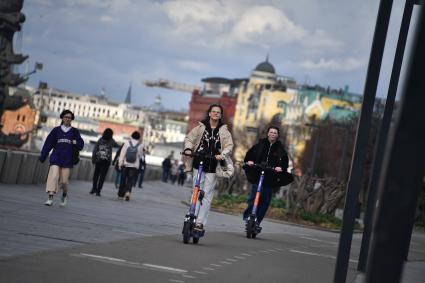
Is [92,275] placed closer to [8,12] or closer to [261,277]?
[261,277]

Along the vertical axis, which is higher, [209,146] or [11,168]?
[209,146]

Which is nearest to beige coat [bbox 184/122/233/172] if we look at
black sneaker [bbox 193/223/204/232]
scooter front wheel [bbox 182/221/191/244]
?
black sneaker [bbox 193/223/204/232]

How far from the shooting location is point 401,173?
16.9 feet

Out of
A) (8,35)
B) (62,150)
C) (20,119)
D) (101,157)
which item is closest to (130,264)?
(62,150)

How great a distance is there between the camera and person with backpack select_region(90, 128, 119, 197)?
3145 cm

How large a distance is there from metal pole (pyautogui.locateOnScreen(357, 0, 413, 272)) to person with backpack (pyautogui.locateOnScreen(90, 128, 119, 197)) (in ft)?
54.0

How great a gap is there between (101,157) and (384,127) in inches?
682

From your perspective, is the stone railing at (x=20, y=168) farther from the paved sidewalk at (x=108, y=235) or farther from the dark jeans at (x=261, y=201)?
the dark jeans at (x=261, y=201)

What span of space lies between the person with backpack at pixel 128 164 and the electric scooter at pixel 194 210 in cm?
1474

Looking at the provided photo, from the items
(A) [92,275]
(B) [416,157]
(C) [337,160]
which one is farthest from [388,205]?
(C) [337,160]

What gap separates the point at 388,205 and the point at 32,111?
140172 mm

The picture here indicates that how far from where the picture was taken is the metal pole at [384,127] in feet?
48.8

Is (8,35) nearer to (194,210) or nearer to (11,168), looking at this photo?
(11,168)

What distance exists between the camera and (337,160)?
462 ft
